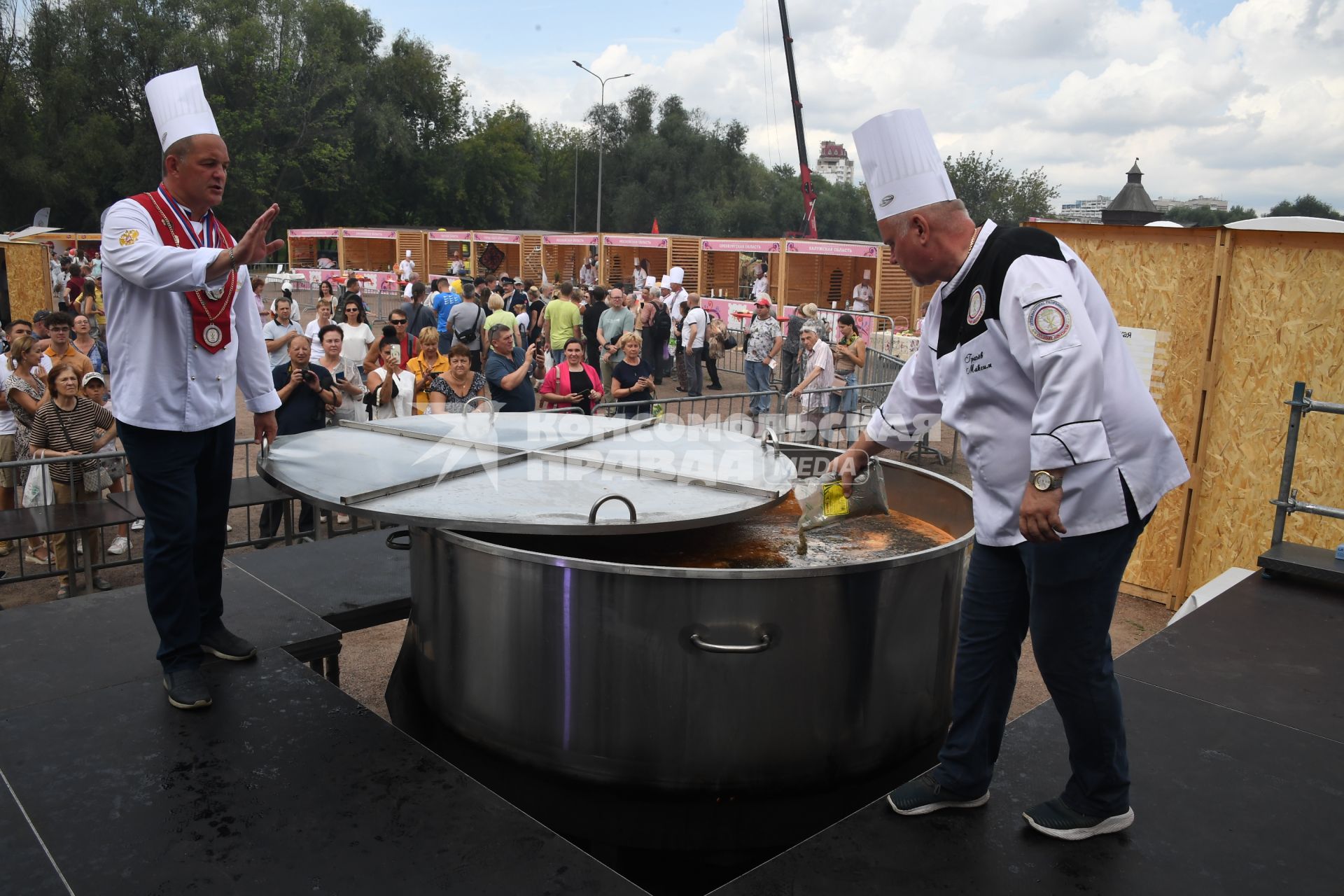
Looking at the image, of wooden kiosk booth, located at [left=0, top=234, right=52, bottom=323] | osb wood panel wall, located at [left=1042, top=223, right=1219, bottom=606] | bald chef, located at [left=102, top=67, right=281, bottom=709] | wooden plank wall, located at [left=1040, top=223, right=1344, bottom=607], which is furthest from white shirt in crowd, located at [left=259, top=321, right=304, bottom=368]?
wooden plank wall, located at [left=1040, top=223, right=1344, bottom=607]

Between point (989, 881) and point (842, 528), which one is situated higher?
point (842, 528)

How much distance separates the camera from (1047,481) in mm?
2395

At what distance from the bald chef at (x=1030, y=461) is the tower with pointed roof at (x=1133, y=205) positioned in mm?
18373

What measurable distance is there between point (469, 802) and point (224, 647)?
4.57 ft

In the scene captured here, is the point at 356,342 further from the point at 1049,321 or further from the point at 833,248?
the point at 833,248

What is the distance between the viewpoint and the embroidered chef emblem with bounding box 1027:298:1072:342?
2396mm

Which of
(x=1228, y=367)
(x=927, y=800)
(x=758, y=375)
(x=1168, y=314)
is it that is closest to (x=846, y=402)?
(x=758, y=375)

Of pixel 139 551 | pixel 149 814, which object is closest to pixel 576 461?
pixel 149 814

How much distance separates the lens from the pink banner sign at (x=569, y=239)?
32.3 meters

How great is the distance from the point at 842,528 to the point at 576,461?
4.59 ft

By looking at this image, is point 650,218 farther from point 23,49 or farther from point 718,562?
point 718,562

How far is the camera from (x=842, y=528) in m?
4.84

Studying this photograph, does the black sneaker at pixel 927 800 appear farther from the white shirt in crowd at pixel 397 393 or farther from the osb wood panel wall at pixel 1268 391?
the white shirt in crowd at pixel 397 393

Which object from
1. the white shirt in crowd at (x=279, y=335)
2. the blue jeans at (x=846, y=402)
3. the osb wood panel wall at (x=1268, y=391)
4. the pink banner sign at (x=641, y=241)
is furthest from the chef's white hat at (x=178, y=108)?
the pink banner sign at (x=641, y=241)
